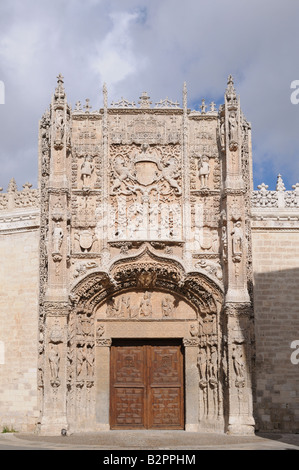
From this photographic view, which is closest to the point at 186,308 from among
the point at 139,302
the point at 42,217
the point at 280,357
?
the point at 139,302

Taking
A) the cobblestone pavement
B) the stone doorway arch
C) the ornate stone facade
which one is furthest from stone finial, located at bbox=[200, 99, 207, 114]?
the cobblestone pavement

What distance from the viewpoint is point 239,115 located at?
17141 mm

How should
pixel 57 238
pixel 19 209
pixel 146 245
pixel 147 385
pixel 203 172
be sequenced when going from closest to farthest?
pixel 57 238 → pixel 146 245 → pixel 147 385 → pixel 203 172 → pixel 19 209

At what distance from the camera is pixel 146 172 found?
17328 mm

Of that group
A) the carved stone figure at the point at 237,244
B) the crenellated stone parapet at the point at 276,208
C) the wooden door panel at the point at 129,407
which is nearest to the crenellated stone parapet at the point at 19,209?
the wooden door panel at the point at 129,407

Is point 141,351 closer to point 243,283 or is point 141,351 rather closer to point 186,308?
point 186,308

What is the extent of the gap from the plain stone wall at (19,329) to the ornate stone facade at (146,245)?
348mm

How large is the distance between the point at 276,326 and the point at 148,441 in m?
4.61

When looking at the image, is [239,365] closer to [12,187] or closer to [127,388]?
[127,388]

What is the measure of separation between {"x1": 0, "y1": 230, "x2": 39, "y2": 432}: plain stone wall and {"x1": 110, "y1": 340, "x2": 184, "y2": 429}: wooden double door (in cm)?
200

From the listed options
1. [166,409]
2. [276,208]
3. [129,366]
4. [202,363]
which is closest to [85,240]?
[129,366]

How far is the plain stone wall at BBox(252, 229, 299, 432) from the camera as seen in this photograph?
54.0ft

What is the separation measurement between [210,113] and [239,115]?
86 cm

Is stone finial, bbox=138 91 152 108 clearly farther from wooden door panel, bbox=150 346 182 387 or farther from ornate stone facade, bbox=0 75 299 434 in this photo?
wooden door panel, bbox=150 346 182 387
